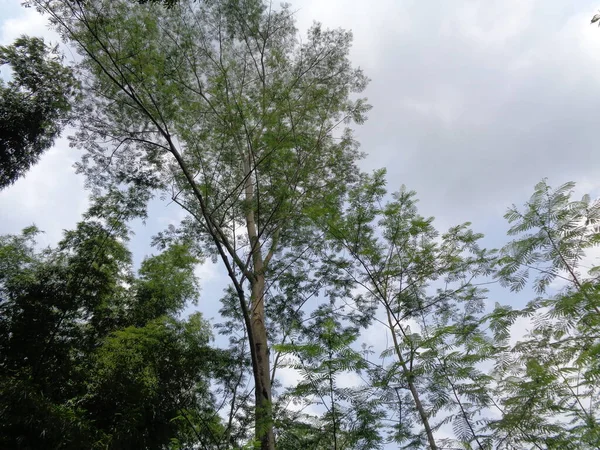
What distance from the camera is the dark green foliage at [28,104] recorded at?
686 centimetres

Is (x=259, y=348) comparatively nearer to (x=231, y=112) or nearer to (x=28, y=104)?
(x=231, y=112)

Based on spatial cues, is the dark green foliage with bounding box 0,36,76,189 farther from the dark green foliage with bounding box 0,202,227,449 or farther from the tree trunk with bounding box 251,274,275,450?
the tree trunk with bounding box 251,274,275,450

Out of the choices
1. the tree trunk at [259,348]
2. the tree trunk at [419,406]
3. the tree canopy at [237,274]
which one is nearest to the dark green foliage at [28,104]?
the tree canopy at [237,274]

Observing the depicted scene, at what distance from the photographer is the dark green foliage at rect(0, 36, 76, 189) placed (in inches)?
270

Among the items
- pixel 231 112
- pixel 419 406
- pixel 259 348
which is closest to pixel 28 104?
pixel 231 112

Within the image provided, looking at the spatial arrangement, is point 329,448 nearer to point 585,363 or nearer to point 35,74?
point 585,363

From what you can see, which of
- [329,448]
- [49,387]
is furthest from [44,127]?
[329,448]

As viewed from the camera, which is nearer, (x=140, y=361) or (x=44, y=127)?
(x=140, y=361)

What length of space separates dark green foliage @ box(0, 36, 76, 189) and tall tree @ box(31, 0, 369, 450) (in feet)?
4.43

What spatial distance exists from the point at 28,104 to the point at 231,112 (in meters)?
4.80

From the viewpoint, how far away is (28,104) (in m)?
7.09

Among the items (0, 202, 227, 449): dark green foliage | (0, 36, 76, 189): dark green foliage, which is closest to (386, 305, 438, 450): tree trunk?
(0, 202, 227, 449): dark green foliage

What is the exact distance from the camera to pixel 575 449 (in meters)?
2.71

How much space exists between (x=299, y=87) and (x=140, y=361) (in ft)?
19.0
